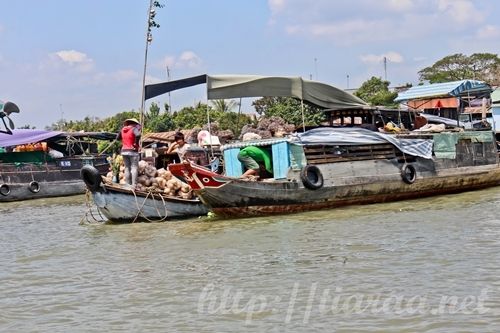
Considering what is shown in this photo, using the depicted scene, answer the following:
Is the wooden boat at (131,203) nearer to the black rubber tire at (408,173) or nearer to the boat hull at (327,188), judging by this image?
the boat hull at (327,188)

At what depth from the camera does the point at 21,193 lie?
1912cm

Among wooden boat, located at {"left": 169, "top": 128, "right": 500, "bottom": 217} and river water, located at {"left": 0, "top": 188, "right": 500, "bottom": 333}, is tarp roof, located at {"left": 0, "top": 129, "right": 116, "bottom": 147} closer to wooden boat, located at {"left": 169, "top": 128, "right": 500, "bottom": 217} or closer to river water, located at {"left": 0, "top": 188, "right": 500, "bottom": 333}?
river water, located at {"left": 0, "top": 188, "right": 500, "bottom": 333}

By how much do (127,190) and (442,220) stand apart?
4.96 metres

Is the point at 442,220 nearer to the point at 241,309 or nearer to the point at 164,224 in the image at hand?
the point at 164,224

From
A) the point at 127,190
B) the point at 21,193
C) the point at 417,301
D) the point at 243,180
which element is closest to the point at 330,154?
the point at 243,180

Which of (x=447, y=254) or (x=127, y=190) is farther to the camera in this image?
(x=127, y=190)

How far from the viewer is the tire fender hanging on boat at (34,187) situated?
19328 millimetres

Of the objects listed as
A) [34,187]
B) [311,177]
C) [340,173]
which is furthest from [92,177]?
[34,187]

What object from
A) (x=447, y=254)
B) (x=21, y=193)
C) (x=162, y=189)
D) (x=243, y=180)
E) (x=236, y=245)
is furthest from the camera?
(x=21, y=193)

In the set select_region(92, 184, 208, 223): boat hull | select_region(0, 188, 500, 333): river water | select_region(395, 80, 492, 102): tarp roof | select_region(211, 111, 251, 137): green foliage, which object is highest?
select_region(211, 111, 251, 137): green foliage

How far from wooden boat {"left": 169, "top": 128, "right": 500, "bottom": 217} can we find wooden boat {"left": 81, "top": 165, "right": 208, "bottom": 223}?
64 cm

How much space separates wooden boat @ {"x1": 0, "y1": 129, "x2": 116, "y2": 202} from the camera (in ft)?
62.4

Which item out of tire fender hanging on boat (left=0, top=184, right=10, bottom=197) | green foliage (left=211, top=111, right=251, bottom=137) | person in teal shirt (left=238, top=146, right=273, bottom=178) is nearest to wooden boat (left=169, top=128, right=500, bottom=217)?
person in teal shirt (left=238, top=146, right=273, bottom=178)

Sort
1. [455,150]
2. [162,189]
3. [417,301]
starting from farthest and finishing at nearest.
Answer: [455,150] → [162,189] → [417,301]
